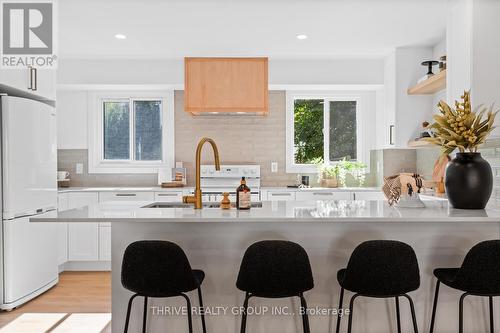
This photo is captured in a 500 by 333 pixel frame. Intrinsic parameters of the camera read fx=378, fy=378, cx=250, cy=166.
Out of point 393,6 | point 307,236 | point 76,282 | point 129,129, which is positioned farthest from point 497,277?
A: point 129,129

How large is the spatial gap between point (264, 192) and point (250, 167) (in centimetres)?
52

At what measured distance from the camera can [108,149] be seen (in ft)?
17.0

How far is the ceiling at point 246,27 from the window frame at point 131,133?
0.67 meters

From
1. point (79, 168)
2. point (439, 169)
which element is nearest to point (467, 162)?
point (439, 169)

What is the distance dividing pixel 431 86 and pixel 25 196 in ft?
13.4

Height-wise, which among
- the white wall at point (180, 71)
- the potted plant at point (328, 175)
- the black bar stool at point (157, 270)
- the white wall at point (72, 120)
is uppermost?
the white wall at point (180, 71)

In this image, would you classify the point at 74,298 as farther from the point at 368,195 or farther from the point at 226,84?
the point at 368,195

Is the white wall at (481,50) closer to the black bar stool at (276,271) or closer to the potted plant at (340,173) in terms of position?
the black bar stool at (276,271)

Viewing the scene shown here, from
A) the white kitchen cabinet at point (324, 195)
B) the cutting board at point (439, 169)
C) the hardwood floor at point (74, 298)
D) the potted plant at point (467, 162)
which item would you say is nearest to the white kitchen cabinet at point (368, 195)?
the white kitchen cabinet at point (324, 195)

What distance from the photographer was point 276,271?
1871mm

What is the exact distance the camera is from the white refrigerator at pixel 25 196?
3186 millimetres

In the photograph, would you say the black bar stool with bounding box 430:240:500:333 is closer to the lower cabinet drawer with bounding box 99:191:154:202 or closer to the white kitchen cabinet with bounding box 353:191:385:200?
the white kitchen cabinet with bounding box 353:191:385:200

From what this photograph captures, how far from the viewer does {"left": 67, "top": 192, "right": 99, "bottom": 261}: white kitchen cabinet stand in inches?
175

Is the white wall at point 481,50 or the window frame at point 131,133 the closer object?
the white wall at point 481,50
